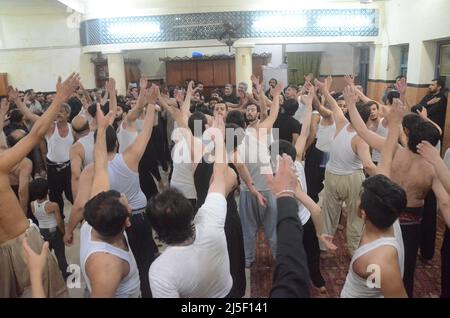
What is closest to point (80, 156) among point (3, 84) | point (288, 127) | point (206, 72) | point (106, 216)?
point (106, 216)

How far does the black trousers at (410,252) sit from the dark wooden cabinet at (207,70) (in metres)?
9.36

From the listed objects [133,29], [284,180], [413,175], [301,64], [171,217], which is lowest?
[413,175]

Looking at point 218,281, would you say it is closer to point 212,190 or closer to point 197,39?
point 212,190

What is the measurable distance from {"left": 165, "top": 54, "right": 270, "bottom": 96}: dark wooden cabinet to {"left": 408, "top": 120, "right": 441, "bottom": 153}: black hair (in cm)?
928

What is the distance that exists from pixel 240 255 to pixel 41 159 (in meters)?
4.86

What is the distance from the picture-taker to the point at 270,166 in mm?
2951

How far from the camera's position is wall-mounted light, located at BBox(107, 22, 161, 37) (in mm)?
9070

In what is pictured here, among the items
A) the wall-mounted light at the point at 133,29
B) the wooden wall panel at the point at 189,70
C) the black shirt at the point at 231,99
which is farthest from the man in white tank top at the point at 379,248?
the wooden wall panel at the point at 189,70

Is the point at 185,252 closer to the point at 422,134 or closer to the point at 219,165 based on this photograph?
the point at 219,165

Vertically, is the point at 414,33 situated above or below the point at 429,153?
above

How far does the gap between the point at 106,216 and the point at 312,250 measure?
177cm

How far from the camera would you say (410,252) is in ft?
8.06

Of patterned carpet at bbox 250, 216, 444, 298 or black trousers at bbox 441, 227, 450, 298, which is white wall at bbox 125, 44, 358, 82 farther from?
black trousers at bbox 441, 227, 450, 298
